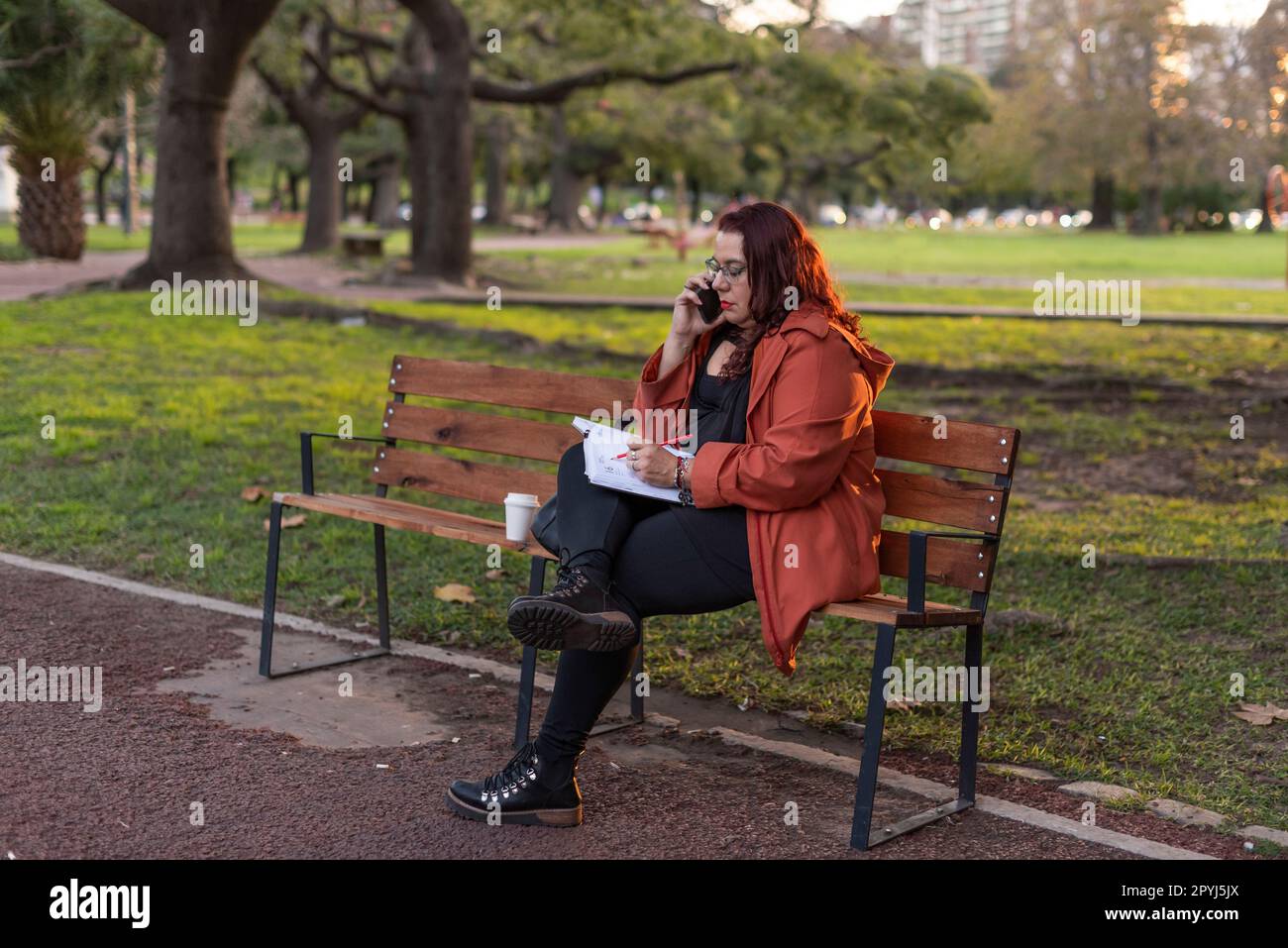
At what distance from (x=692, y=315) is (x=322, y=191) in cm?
2945

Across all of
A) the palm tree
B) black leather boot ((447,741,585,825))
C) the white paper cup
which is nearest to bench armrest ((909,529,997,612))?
black leather boot ((447,741,585,825))

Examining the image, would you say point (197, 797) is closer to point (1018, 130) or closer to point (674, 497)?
point (674, 497)

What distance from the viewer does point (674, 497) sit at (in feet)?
13.7

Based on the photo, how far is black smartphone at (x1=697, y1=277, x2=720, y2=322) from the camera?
14.3ft

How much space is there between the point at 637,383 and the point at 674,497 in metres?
0.72

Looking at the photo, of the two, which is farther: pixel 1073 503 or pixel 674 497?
pixel 1073 503

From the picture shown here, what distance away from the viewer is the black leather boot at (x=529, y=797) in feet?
13.1

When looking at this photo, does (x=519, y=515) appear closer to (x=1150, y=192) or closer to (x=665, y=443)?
(x=665, y=443)

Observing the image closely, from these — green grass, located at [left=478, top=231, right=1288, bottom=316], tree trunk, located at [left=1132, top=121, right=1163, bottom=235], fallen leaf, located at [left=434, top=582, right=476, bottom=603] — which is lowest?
fallen leaf, located at [left=434, top=582, right=476, bottom=603]

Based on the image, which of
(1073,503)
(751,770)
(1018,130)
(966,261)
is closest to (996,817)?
(751,770)

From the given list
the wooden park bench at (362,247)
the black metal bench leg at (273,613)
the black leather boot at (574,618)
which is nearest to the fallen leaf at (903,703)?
the black leather boot at (574,618)

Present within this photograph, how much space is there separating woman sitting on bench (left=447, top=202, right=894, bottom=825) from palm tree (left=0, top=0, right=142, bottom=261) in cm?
1828

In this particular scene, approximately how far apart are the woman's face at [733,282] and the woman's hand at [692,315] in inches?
2.1

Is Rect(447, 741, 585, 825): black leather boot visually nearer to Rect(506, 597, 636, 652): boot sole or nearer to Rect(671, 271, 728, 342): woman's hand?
Rect(506, 597, 636, 652): boot sole
